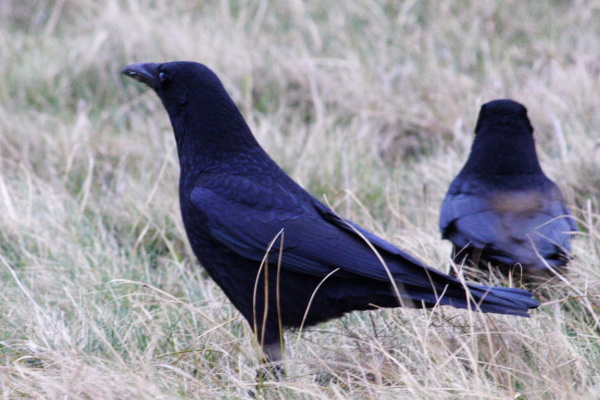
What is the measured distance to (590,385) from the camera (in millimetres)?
2619

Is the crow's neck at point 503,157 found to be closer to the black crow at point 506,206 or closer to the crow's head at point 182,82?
the black crow at point 506,206

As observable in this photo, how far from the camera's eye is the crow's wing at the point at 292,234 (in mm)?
2961

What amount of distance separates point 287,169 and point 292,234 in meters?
2.15

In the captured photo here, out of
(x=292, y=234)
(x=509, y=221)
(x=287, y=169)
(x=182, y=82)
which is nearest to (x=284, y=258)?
(x=292, y=234)

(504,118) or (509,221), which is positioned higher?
(504,118)

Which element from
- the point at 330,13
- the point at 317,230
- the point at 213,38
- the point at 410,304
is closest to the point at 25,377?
the point at 317,230

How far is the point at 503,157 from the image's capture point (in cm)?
421

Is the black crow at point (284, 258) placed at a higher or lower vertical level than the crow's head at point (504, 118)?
lower

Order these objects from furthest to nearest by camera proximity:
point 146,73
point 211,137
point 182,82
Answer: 1. point 146,73
2. point 182,82
3. point 211,137

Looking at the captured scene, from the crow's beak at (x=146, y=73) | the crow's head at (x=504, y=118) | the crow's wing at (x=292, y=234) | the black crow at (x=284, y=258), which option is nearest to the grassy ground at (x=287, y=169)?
the black crow at (x=284, y=258)

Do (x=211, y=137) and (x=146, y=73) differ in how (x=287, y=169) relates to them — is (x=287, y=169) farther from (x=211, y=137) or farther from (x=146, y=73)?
(x=211, y=137)

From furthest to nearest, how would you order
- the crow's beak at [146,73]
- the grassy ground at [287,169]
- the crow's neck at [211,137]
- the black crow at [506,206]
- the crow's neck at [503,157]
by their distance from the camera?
the crow's neck at [503,157] < the black crow at [506,206] < the crow's beak at [146,73] < the crow's neck at [211,137] < the grassy ground at [287,169]

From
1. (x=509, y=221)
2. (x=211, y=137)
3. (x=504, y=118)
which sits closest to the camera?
(x=211, y=137)

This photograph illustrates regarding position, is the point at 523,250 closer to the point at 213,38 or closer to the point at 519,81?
the point at 519,81
